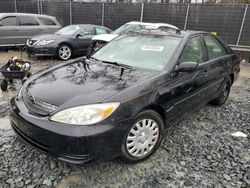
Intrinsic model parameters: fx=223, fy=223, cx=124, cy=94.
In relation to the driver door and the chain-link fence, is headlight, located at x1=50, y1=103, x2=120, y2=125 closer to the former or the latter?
the driver door

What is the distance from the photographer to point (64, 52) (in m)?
8.20

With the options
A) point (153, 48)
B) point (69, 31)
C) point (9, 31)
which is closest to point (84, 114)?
point (153, 48)

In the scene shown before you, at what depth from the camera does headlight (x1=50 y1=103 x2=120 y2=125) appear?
2.12 meters

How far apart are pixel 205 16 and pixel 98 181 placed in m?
10.7

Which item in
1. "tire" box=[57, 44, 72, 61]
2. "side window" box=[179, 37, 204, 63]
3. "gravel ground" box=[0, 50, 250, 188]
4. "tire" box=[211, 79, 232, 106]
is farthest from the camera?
"tire" box=[57, 44, 72, 61]

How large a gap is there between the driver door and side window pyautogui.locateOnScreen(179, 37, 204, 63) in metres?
5.82

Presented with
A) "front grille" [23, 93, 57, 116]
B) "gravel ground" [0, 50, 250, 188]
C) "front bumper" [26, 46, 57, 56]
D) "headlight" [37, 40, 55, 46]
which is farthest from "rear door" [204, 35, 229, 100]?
"headlight" [37, 40, 55, 46]

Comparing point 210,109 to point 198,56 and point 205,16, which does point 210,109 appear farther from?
point 205,16

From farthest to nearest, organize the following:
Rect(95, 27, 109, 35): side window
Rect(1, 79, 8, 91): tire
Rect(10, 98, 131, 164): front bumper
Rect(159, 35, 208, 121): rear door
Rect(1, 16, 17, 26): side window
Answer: Rect(95, 27, 109, 35): side window < Rect(1, 16, 17, 26): side window < Rect(1, 79, 8, 91): tire < Rect(159, 35, 208, 121): rear door < Rect(10, 98, 131, 164): front bumper

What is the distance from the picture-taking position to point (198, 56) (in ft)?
11.4

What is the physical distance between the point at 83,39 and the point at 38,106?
22.2ft

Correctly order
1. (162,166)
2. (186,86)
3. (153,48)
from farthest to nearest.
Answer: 1. (153,48)
2. (186,86)
3. (162,166)

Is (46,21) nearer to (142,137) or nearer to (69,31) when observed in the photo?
(69,31)

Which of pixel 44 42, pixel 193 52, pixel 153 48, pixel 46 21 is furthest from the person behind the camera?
pixel 46 21
